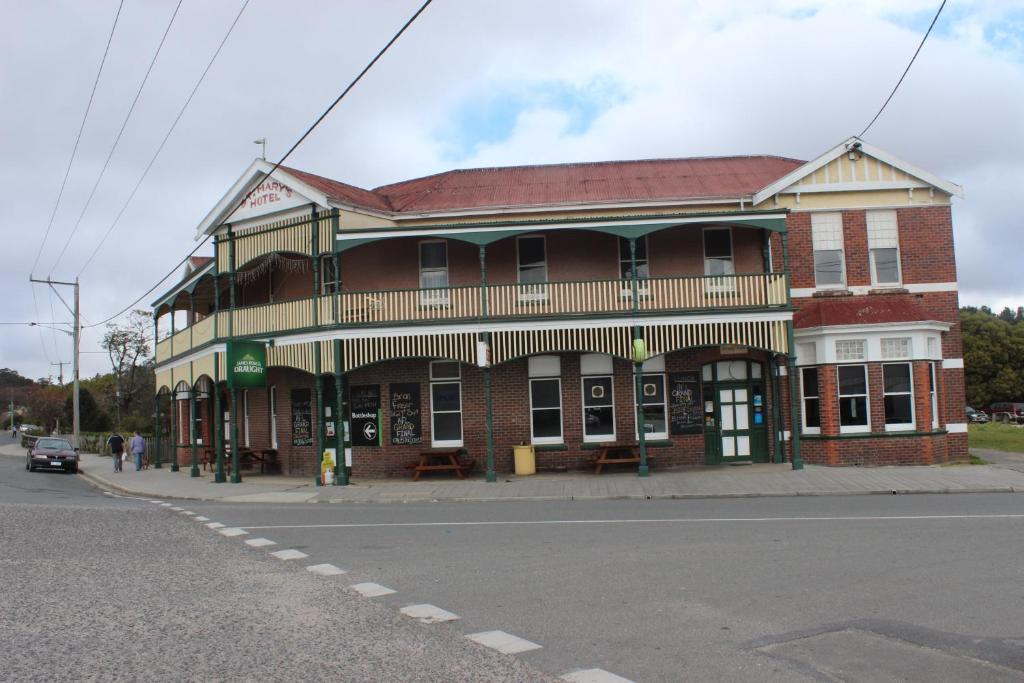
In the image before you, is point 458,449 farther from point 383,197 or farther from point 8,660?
point 8,660

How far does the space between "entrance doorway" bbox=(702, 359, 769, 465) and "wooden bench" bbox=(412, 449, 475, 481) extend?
607cm

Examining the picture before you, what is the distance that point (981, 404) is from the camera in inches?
2675

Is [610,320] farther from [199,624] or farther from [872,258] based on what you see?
[199,624]

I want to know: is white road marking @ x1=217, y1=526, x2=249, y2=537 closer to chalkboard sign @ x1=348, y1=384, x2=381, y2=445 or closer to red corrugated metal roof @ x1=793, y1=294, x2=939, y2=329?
chalkboard sign @ x1=348, y1=384, x2=381, y2=445

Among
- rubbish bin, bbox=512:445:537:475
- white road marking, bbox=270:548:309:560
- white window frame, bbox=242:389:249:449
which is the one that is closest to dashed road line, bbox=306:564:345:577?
white road marking, bbox=270:548:309:560

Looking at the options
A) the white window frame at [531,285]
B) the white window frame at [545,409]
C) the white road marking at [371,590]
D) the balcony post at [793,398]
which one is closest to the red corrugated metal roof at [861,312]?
the balcony post at [793,398]

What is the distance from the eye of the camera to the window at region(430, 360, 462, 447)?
71.6ft

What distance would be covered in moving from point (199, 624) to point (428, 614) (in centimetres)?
178

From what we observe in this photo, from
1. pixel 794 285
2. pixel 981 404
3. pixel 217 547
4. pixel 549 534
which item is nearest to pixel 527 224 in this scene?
pixel 794 285

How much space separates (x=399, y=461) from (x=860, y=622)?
16.3 meters

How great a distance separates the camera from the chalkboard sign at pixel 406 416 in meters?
21.8

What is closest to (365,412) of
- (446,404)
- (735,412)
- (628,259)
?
(446,404)

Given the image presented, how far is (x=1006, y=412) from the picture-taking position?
199 ft

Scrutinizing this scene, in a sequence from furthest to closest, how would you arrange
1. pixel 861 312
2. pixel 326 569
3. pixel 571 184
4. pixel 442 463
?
pixel 571 184
pixel 442 463
pixel 861 312
pixel 326 569
